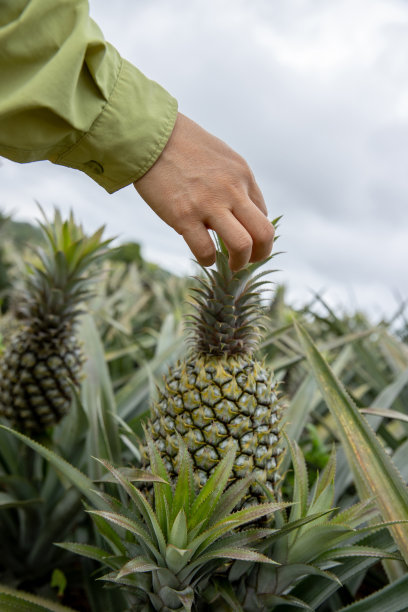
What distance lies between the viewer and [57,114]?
845mm

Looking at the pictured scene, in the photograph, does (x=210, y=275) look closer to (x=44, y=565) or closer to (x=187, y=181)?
(x=187, y=181)

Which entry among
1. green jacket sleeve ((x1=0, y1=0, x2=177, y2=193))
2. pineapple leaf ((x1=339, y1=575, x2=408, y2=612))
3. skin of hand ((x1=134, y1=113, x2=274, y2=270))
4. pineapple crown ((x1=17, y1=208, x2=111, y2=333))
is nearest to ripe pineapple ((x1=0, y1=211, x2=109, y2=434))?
pineapple crown ((x1=17, y1=208, x2=111, y2=333))

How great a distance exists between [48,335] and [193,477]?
0.76 m

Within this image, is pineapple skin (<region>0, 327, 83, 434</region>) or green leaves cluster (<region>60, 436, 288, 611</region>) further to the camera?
pineapple skin (<region>0, 327, 83, 434</region>)

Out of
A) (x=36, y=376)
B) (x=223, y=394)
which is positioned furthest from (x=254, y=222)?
(x=36, y=376)

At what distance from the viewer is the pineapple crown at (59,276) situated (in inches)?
58.2

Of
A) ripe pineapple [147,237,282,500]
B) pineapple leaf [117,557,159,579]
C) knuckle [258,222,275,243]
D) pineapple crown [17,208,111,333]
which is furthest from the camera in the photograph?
pineapple crown [17,208,111,333]

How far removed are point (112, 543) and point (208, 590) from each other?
0.69 feet

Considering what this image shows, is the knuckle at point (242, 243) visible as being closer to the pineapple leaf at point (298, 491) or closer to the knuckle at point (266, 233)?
the knuckle at point (266, 233)

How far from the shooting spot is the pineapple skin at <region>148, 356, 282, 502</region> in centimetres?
96

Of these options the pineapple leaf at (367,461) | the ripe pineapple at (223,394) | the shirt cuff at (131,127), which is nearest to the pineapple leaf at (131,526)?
the ripe pineapple at (223,394)

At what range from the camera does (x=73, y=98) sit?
0.85m

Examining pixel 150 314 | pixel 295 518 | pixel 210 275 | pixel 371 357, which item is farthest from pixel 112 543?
pixel 150 314

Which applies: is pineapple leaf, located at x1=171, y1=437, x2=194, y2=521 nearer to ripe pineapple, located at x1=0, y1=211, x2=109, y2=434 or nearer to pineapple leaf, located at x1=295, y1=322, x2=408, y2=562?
pineapple leaf, located at x1=295, y1=322, x2=408, y2=562
